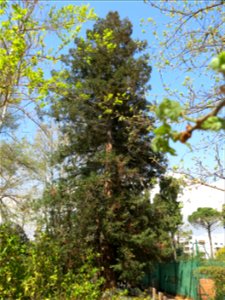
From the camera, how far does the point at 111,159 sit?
1814cm

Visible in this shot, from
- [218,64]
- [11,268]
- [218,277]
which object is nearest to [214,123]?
[218,64]

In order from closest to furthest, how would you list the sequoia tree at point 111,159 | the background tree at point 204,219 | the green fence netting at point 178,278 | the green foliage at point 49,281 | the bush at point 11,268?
1. the bush at point 11,268
2. the green foliage at point 49,281
3. the sequoia tree at point 111,159
4. the green fence netting at point 178,278
5. the background tree at point 204,219

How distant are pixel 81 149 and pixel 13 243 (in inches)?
575

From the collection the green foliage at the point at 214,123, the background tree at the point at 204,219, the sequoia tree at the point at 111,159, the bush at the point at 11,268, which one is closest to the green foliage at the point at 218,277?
the sequoia tree at the point at 111,159

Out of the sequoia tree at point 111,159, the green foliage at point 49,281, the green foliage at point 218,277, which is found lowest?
the green foliage at point 49,281

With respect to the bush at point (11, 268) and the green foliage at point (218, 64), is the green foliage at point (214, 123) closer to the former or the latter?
the green foliage at point (218, 64)

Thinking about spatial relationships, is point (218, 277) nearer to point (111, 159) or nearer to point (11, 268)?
point (111, 159)

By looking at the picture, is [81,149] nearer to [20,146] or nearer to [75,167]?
[75,167]

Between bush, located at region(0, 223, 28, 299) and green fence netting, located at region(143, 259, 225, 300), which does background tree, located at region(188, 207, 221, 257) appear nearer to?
green fence netting, located at region(143, 259, 225, 300)

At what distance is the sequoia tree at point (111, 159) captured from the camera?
1702 cm

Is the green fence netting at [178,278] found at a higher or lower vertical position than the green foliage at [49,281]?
higher

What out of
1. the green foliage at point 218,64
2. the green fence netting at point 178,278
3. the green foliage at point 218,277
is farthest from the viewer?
the green fence netting at point 178,278

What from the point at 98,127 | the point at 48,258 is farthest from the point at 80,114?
the point at 48,258

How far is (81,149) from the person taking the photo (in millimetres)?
20375
